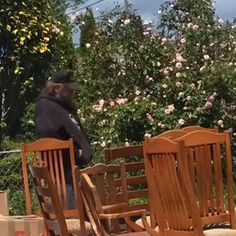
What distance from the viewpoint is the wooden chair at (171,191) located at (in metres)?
4.43

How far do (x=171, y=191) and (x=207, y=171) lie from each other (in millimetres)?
277

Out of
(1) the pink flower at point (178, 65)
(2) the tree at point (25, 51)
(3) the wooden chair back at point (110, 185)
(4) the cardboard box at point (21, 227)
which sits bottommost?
(4) the cardboard box at point (21, 227)

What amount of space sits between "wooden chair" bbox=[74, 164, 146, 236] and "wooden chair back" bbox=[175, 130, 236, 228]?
0.57 m

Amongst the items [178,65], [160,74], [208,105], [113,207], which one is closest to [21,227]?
[113,207]

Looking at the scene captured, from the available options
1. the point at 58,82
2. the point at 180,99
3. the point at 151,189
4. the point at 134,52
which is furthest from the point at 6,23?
the point at 151,189

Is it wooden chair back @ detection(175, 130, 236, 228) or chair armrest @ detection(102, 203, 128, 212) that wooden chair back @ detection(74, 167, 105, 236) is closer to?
chair armrest @ detection(102, 203, 128, 212)

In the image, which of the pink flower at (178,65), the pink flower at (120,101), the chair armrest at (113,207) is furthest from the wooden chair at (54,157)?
the pink flower at (178,65)

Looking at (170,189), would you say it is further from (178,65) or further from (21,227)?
(178,65)

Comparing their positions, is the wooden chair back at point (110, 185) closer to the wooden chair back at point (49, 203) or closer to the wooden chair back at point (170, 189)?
the wooden chair back at point (49, 203)

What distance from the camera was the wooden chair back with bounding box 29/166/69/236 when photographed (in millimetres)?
4900

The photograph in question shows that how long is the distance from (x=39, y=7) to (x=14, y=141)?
79.3 inches

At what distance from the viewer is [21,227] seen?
19.5 ft

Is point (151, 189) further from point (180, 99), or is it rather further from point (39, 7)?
point (39, 7)

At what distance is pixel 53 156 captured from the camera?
6.40m
